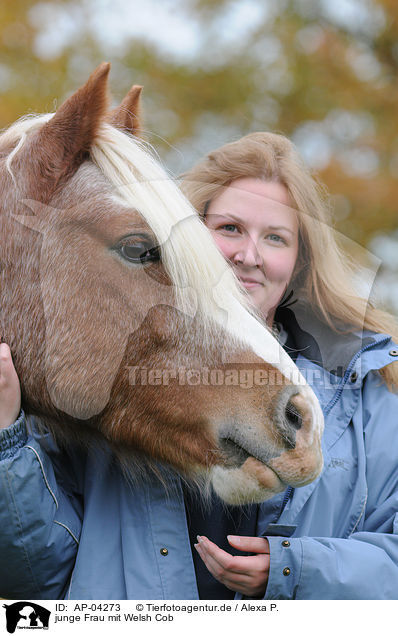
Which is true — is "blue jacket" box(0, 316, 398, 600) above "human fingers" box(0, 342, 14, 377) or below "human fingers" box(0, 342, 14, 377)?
below

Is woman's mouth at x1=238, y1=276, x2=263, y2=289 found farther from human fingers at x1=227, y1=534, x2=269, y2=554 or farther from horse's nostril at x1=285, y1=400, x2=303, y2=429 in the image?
human fingers at x1=227, y1=534, x2=269, y2=554

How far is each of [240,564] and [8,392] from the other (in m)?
0.80

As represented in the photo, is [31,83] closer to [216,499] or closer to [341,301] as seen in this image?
[341,301]

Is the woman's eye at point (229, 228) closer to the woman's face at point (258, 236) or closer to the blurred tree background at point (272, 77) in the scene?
the woman's face at point (258, 236)

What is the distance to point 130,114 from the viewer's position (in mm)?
1997

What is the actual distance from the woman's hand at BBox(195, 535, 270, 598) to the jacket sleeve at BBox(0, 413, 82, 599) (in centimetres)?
42

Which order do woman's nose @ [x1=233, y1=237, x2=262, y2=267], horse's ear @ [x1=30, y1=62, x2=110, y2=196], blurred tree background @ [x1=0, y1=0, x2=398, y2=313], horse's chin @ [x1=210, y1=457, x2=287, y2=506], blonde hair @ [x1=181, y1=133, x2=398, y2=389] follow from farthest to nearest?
blurred tree background @ [x1=0, y1=0, x2=398, y2=313] → blonde hair @ [x1=181, y1=133, x2=398, y2=389] → woman's nose @ [x1=233, y1=237, x2=262, y2=267] → horse's ear @ [x1=30, y1=62, x2=110, y2=196] → horse's chin @ [x1=210, y1=457, x2=287, y2=506]

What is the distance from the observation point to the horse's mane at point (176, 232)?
5.28 ft

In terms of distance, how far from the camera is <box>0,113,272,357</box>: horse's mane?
1.61 meters

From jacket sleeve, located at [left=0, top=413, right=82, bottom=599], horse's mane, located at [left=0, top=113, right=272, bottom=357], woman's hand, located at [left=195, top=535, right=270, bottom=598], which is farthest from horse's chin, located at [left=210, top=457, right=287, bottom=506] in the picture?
jacket sleeve, located at [left=0, top=413, right=82, bottom=599]

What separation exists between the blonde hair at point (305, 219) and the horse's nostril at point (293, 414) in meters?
0.56

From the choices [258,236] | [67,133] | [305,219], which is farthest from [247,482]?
[67,133]
